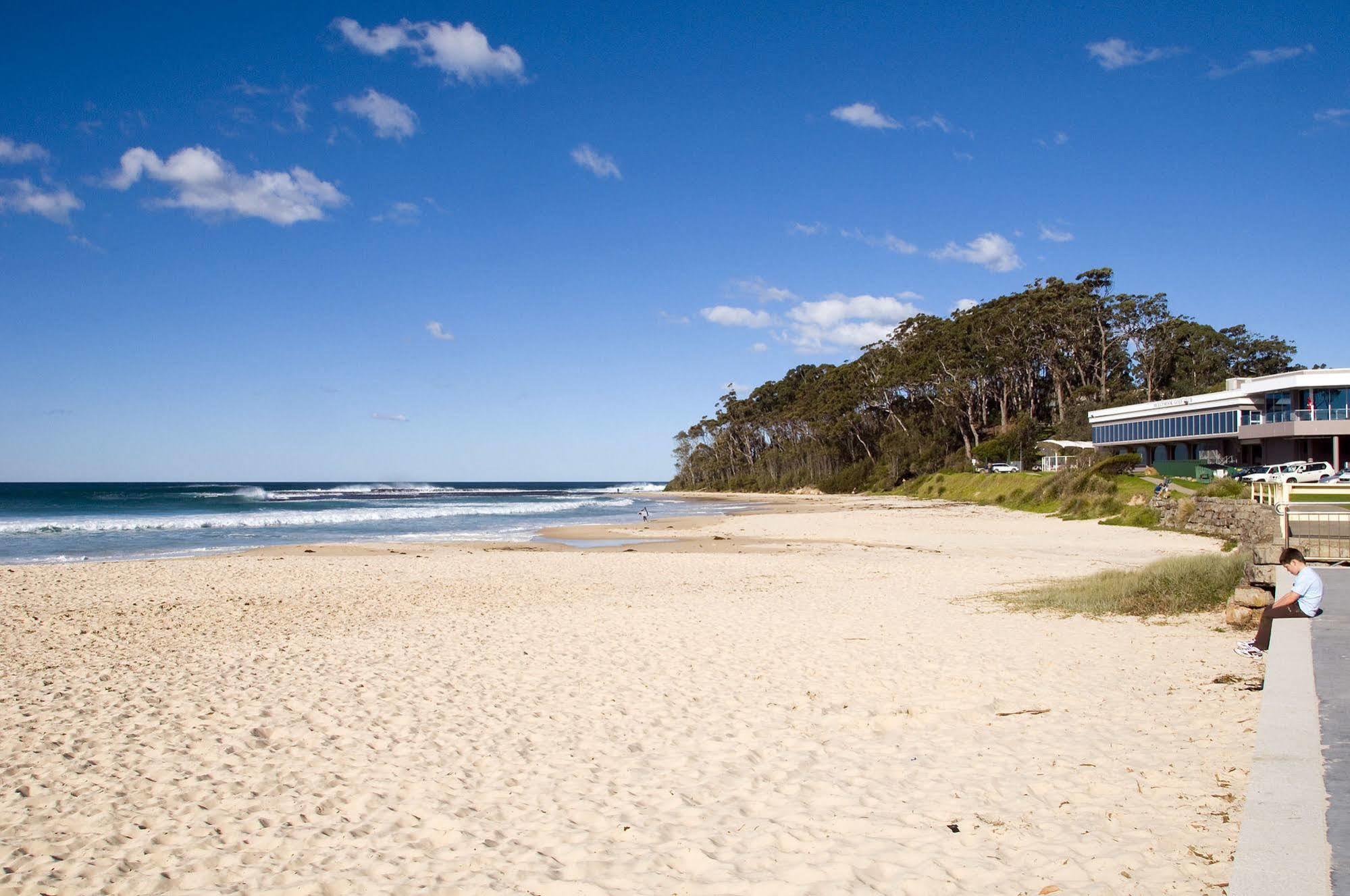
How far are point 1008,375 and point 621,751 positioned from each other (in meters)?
65.3

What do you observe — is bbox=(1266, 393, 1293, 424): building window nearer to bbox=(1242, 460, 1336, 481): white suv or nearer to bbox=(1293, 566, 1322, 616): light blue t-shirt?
bbox=(1242, 460, 1336, 481): white suv

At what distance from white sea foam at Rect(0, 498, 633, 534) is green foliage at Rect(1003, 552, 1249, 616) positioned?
35.9m

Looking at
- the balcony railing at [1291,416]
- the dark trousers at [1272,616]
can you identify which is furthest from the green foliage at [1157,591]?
the balcony railing at [1291,416]

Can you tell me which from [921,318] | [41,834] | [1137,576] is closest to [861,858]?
[41,834]

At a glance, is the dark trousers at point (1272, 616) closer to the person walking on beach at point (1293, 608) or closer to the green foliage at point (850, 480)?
the person walking on beach at point (1293, 608)

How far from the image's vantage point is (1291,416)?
36.9 meters

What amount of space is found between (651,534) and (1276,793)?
98.1ft

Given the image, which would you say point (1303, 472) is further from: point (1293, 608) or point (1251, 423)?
point (1293, 608)

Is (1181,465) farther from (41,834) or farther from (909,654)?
(41,834)

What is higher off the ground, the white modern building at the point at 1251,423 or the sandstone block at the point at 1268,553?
the white modern building at the point at 1251,423

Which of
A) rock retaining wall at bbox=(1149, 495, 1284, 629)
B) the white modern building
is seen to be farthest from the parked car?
rock retaining wall at bbox=(1149, 495, 1284, 629)

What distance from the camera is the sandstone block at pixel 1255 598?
9.78 meters

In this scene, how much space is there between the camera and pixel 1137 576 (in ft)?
42.1

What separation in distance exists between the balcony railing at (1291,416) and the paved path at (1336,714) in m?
32.7
